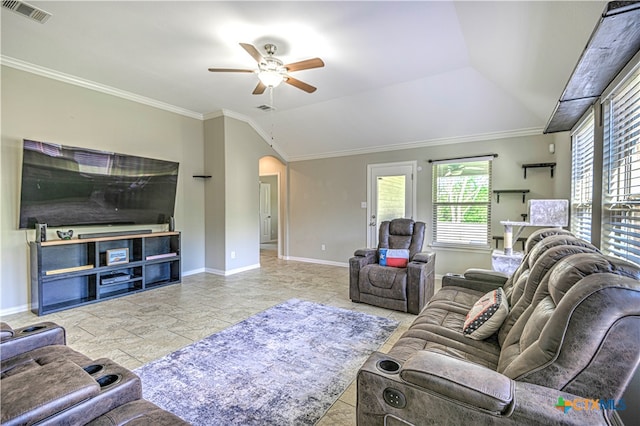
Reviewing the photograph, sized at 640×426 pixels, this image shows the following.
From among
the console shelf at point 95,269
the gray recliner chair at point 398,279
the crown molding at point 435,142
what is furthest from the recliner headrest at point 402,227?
the console shelf at point 95,269

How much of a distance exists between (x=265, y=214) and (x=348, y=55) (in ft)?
23.5

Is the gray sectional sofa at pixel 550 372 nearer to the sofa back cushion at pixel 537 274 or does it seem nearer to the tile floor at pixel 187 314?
the sofa back cushion at pixel 537 274

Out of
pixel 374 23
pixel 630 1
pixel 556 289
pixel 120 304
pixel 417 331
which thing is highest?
pixel 374 23

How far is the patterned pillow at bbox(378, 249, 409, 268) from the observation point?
390 centimetres

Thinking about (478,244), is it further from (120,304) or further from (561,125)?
(120,304)

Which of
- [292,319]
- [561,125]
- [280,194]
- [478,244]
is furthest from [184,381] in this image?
[280,194]

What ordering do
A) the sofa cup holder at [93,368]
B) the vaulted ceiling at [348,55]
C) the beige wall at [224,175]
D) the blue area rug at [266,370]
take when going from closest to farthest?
the sofa cup holder at [93,368], the blue area rug at [266,370], the vaulted ceiling at [348,55], the beige wall at [224,175]

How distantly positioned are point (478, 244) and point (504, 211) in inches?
26.1

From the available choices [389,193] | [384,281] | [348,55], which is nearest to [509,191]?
[389,193]

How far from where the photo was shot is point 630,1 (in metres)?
1.16

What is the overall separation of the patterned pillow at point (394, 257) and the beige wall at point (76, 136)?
3.58 metres

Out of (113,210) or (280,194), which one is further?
(280,194)

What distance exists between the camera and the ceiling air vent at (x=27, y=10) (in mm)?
2568

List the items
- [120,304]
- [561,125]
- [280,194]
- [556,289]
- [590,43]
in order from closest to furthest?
[556,289], [590,43], [561,125], [120,304], [280,194]
